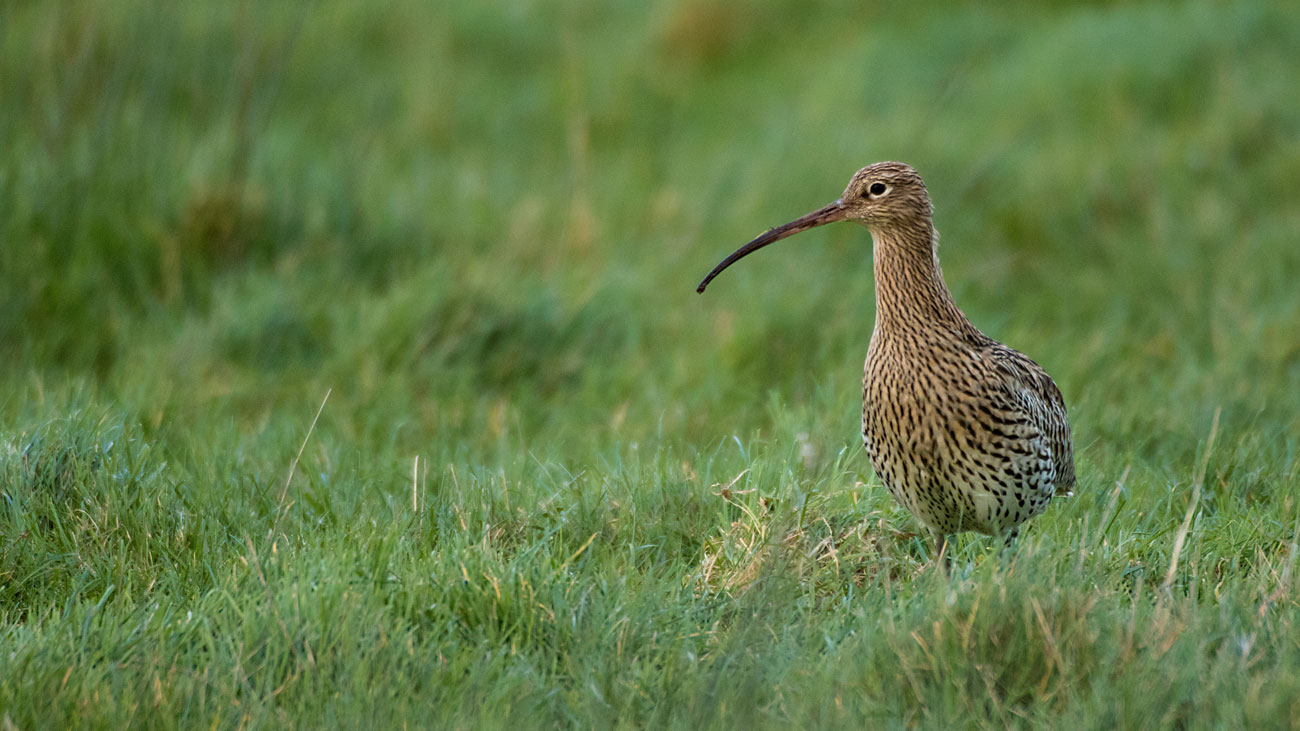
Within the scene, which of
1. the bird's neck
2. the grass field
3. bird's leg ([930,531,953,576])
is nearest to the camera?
the grass field

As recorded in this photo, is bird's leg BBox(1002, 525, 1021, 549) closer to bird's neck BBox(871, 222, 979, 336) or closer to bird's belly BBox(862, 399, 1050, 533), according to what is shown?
bird's belly BBox(862, 399, 1050, 533)

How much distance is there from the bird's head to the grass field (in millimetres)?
763

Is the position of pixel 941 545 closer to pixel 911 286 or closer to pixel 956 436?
pixel 956 436

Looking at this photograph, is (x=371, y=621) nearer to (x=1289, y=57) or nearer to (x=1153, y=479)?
(x=1153, y=479)

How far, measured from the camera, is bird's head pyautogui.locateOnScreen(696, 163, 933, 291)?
415 cm

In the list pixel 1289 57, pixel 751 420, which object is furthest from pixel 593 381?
pixel 1289 57

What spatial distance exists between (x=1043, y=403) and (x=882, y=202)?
2.53 feet

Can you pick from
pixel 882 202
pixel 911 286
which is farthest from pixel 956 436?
pixel 882 202

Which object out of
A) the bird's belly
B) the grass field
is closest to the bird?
the bird's belly

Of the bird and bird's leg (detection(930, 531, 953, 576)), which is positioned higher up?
the bird

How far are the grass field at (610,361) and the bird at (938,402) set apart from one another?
0.19 m

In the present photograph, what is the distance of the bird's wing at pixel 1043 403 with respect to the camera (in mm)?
3904

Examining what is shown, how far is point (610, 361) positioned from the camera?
6.14 meters

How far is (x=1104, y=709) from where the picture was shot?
288 cm
